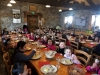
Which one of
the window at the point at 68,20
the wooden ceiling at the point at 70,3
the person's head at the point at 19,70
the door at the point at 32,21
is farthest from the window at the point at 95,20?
the person's head at the point at 19,70

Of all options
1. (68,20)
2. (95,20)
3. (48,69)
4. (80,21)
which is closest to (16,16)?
(68,20)

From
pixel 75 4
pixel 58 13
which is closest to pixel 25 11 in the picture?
pixel 58 13

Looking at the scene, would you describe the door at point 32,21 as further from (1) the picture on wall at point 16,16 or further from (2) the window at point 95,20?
(2) the window at point 95,20

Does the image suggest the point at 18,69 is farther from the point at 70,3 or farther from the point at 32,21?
the point at 32,21

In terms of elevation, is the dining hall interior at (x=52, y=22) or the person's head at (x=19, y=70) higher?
the dining hall interior at (x=52, y=22)

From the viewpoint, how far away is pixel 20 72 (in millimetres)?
1419

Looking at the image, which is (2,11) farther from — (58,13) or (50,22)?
(58,13)

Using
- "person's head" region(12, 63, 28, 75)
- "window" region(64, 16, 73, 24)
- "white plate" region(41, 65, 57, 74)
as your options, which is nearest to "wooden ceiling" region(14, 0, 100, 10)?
"window" region(64, 16, 73, 24)

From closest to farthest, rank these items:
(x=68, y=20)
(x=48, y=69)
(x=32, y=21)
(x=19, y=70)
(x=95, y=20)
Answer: (x=19, y=70), (x=48, y=69), (x=95, y=20), (x=32, y=21), (x=68, y=20)

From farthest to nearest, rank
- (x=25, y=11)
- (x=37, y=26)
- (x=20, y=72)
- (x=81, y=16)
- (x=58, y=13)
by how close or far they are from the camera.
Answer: (x=58, y=13), (x=37, y=26), (x=25, y=11), (x=81, y=16), (x=20, y=72)

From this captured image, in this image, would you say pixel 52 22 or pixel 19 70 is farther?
Result: pixel 52 22

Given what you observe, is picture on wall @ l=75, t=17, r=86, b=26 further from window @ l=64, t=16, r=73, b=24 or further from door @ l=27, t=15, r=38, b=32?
door @ l=27, t=15, r=38, b=32

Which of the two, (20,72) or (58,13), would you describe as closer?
(20,72)

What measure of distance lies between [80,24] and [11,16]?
566 centimetres
